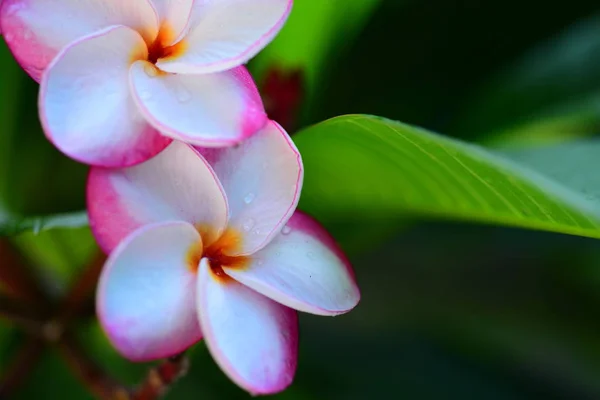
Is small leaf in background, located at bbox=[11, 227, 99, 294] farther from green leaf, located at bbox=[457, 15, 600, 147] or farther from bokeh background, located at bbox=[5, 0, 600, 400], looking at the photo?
green leaf, located at bbox=[457, 15, 600, 147]

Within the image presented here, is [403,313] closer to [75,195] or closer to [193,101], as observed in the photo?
[75,195]

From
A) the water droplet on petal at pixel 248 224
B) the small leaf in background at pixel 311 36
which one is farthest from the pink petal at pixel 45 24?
the small leaf in background at pixel 311 36

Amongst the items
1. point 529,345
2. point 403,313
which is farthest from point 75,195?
point 529,345

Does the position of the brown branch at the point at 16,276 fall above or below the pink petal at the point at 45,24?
below

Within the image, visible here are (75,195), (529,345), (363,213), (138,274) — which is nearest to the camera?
Answer: (138,274)

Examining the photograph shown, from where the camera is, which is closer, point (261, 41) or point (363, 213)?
point (261, 41)

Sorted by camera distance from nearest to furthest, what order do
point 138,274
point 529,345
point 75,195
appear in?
1. point 138,274
2. point 75,195
3. point 529,345

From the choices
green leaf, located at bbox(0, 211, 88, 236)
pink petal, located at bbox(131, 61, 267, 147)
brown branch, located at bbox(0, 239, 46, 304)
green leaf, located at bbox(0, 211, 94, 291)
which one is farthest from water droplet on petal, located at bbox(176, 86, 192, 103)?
brown branch, located at bbox(0, 239, 46, 304)

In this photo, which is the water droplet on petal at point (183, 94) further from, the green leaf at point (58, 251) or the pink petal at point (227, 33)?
the green leaf at point (58, 251)
